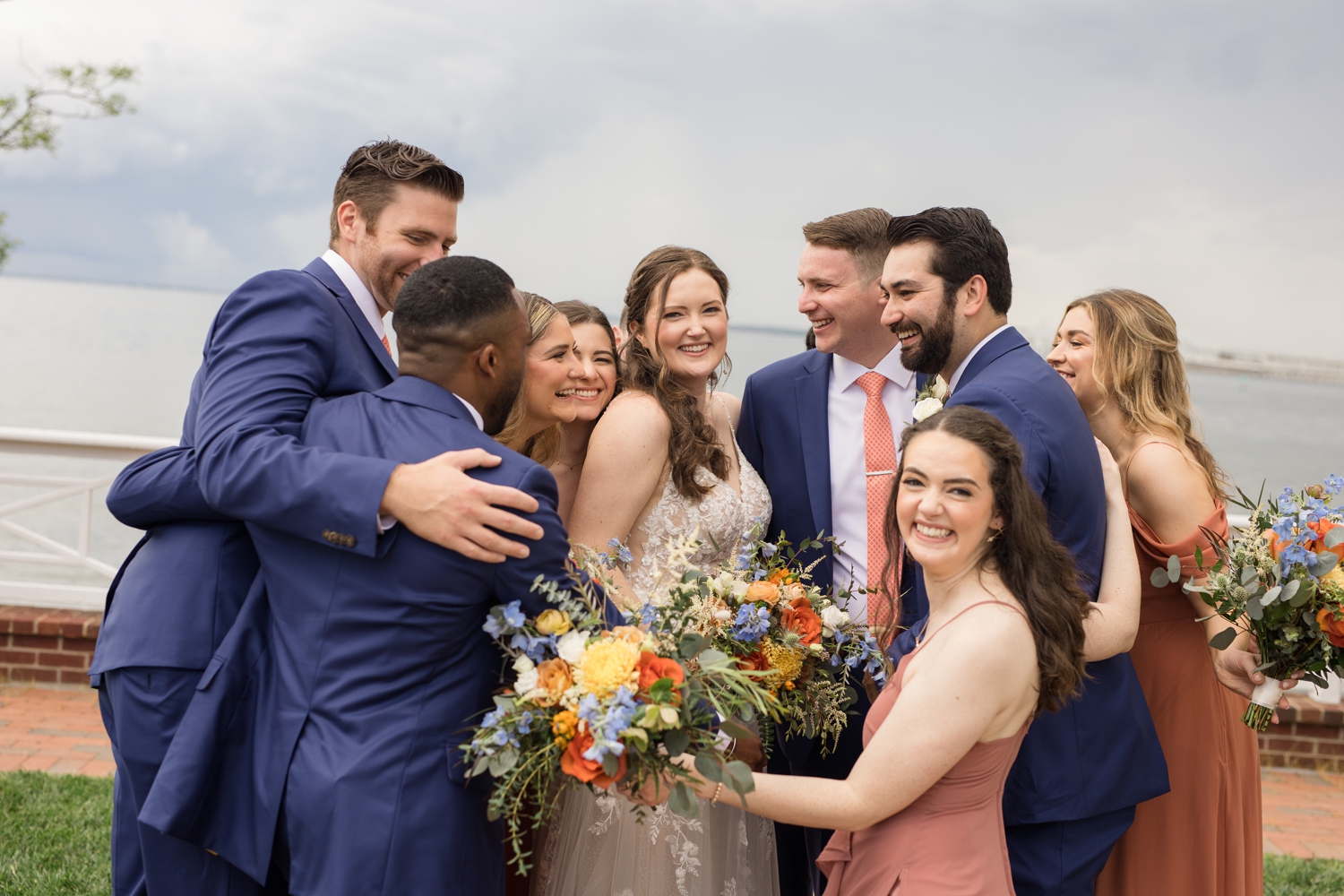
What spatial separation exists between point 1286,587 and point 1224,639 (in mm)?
310

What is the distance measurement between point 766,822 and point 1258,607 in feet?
5.95

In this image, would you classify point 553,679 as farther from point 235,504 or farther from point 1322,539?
point 1322,539

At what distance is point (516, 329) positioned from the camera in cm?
260

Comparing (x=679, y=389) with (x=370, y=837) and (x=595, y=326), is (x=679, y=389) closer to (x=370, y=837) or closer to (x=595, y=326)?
(x=595, y=326)

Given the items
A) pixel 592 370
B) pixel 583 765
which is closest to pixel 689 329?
pixel 592 370

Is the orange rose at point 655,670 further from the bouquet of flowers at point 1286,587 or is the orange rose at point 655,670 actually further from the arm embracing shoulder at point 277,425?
the bouquet of flowers at point 1286,587

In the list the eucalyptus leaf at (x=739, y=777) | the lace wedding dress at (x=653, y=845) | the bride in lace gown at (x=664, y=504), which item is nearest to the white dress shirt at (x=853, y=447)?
the bride in lace gown at (x=664, y=504)

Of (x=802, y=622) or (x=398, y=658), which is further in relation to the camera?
(x=802, y=622)

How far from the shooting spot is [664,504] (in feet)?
12.4

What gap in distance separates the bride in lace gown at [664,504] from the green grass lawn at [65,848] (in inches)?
107

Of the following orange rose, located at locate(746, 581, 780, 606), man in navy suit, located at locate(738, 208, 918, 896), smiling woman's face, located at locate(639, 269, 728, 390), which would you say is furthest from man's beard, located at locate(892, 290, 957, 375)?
orange rose, located at locate(746, 581, 780, 606)

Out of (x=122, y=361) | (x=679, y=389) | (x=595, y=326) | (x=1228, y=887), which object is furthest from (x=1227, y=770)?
(x=122, y=361)

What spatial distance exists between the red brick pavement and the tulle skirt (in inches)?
160

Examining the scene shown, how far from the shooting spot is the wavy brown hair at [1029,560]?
Result: 2559 millimetres
